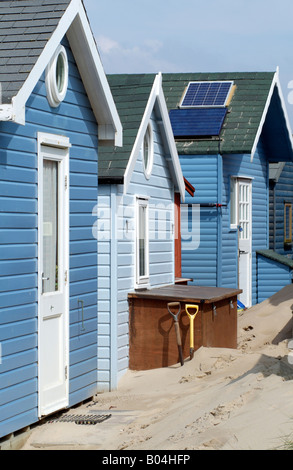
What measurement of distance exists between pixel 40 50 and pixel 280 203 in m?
17.0

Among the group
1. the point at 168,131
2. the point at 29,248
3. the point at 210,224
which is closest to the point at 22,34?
the point at 29,248

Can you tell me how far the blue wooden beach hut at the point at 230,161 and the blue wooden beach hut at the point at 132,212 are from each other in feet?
13.1

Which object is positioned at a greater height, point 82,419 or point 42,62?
point 42,62

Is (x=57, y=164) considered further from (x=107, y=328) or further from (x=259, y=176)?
(x=259, y=176)

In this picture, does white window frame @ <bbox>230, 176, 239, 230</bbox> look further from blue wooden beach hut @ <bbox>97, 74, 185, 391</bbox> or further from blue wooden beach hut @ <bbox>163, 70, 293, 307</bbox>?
blue wooden beach hut @ <bbox>97, 74, 185, 391</bbox>

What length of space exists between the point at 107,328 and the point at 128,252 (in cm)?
124

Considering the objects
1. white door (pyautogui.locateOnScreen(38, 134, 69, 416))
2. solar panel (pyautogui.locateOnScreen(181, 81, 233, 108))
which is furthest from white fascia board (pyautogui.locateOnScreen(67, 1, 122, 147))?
solar panel (pyautogui.locateOnScreen(181, 81, 233, 108))

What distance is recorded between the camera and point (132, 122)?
13562mm

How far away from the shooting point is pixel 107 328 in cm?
1279

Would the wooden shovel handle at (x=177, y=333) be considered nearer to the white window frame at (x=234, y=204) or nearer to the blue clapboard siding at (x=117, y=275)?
the blue clapboard siding at (x=117, y=275)

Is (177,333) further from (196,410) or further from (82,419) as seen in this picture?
(196,410)
